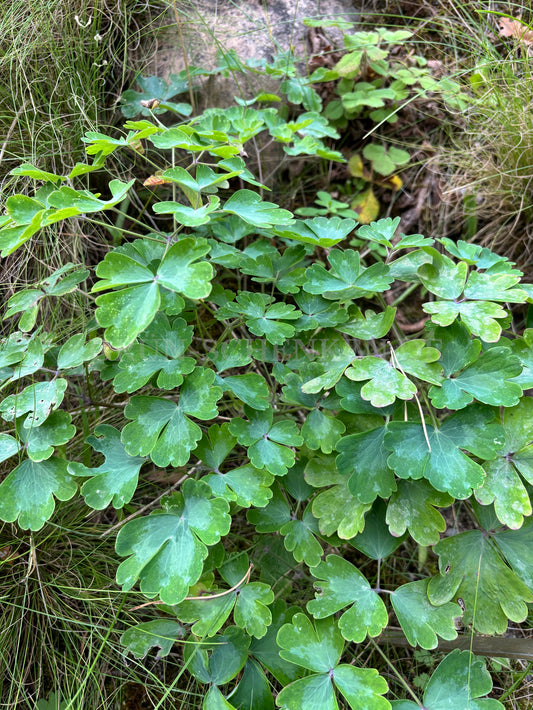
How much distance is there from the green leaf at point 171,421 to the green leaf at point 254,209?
1.33 feet

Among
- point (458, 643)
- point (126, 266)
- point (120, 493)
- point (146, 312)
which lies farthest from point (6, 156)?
point (458, 643)

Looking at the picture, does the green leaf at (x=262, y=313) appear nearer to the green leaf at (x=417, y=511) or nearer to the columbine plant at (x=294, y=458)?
the columbine plant at (x=294, y=458)

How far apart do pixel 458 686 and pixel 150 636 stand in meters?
0.74

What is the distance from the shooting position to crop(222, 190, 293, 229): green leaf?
1.34m

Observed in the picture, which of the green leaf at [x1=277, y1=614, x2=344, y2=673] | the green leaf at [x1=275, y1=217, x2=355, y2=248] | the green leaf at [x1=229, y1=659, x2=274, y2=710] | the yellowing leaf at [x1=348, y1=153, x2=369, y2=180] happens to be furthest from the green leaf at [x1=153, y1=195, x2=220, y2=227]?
the yellowing leaf at [x1=348, y1=153, x2=369, y2=180]

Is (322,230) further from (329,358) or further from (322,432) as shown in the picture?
(322,432)

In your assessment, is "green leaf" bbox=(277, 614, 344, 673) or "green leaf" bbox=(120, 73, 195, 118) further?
"green leaf" bbox=(120, 73, 195, 118)

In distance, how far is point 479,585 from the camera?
1236 millimetres

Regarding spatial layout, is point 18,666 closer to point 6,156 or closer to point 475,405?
point 475,405

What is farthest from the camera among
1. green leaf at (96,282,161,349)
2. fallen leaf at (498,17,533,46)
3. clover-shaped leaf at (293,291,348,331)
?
fallen leaf at (498,17,533,46)

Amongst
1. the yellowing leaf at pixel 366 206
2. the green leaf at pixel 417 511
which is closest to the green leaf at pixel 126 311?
the green leaf at pixel 417 511

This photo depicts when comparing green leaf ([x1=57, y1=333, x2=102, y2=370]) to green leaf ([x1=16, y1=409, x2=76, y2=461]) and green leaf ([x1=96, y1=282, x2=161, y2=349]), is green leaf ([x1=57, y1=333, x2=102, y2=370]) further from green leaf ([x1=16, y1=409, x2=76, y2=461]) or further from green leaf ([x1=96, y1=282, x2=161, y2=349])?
green leaf ([x1=96, y1=282, x2=161, y2=349])

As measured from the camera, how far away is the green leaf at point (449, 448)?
1.16m

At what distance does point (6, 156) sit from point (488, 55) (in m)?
1.76
